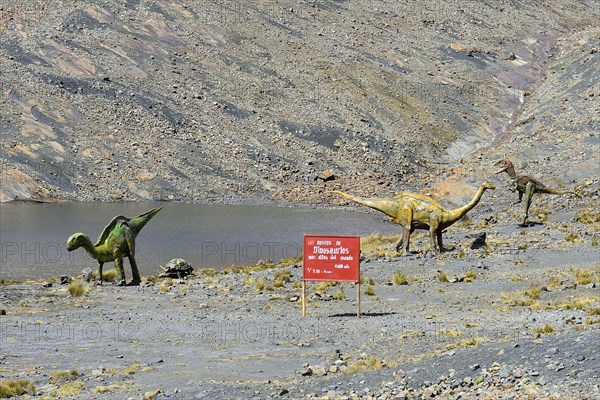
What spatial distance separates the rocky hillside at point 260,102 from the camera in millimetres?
60594

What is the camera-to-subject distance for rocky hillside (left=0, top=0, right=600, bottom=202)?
6059 cm

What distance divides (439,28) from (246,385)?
275ft

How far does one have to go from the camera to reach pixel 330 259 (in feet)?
72.2

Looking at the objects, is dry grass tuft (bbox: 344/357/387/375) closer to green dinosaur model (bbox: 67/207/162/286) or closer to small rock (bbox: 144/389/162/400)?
small rock (bbox: 144/389/162/400)

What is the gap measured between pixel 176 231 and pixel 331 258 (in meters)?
24.3

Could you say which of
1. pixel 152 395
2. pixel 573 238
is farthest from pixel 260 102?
pixel 152 395

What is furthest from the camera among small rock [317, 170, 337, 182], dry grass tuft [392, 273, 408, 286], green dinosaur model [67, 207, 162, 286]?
small rock [317, 170, 337, 182]

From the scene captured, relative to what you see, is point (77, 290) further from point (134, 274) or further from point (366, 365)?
point (366, 365)

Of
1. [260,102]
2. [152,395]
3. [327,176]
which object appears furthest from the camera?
[260,102]

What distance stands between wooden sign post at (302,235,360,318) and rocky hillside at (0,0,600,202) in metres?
27.7

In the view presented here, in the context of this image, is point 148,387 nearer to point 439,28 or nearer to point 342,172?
point 342,172

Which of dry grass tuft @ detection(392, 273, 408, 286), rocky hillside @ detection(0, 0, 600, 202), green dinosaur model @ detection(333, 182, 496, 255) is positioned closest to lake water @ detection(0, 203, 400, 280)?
rocky hillside @ detection(0, 0, 600, 202)

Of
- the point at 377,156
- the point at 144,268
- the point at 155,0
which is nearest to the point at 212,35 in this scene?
the point at 155,0

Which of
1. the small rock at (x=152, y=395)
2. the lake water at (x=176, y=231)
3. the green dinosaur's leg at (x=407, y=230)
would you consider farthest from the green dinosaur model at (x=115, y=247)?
the small rock at (x=152, y=395)
